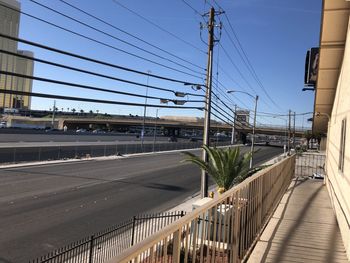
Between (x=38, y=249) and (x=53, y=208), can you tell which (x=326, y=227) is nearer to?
(x=38, y=249)

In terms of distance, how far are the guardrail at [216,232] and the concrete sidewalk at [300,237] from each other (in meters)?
0.29

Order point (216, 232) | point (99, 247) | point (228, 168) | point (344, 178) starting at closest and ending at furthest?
1. point (216, 232)
2. point (344, 178)
3. point (99, 247)
4. point (228, 168)

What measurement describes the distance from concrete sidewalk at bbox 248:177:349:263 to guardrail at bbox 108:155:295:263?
0.29 metres

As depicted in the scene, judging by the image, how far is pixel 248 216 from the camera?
6.30 metres

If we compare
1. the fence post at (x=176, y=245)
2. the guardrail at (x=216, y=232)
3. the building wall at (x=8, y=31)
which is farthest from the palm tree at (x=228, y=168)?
the fence post at (x=176, y=245)

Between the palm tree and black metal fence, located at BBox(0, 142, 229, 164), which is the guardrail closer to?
the palm tree

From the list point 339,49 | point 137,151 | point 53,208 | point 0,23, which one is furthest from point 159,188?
point 137,151

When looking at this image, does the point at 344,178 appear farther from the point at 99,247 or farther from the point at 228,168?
the point at 99,247

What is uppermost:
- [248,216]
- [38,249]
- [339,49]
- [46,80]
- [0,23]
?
[339,49]

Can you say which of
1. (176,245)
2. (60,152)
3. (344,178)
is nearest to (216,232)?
(176,245)

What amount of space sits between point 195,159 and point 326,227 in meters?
6.46

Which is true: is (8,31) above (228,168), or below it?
above

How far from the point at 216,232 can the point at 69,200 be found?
17320 mm

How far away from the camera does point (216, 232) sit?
4.73 metres
